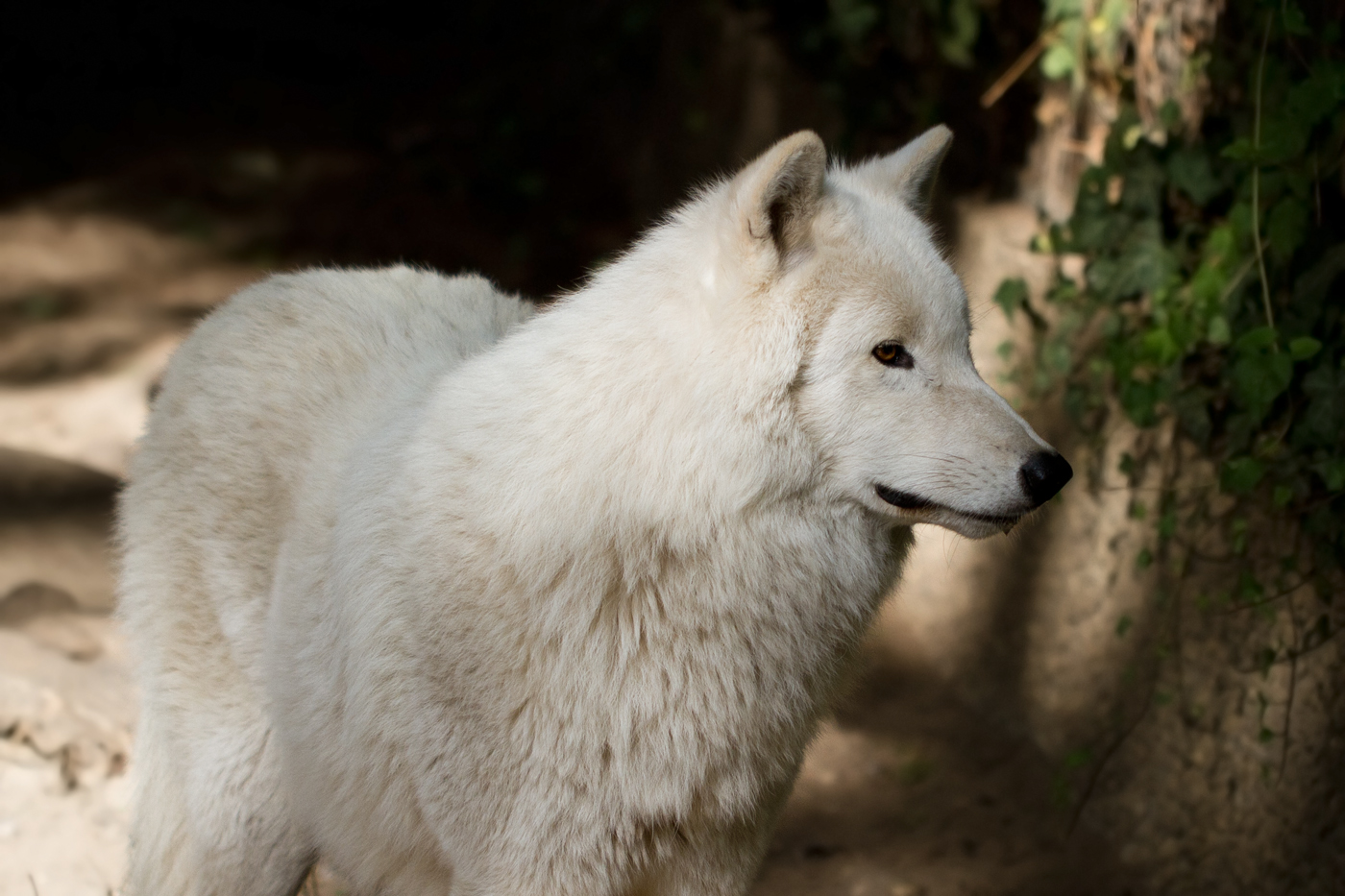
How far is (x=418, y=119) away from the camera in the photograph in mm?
9672

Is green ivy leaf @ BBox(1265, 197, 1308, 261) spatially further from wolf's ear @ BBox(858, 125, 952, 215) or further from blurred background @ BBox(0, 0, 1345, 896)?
wolf's ear @ BBox(858, 125, 952, 215)

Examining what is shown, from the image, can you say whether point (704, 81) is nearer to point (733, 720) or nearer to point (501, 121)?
point (501, 121)

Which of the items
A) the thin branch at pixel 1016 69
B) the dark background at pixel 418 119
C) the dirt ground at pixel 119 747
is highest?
the dark background at pixel 418 119

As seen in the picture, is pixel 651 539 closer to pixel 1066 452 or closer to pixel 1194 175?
pixel 1194 175

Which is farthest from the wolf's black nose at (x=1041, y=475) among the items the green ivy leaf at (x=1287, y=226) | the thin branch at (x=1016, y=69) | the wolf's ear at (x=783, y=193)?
the thin branch at (x=1016, y=69)

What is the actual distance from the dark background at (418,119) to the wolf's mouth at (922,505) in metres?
3.87

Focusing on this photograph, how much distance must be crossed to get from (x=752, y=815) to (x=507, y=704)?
59 centimetres

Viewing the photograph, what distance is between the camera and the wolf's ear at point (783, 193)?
209cm

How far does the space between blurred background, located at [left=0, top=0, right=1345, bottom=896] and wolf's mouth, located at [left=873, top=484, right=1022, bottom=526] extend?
1.24ft

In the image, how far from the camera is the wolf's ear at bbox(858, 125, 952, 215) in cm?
260

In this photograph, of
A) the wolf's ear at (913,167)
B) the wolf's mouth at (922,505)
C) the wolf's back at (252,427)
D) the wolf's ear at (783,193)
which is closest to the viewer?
the wolf's ear at (783,193)

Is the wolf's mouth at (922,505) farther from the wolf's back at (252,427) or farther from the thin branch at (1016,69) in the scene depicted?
the thin branch at (1016,69)

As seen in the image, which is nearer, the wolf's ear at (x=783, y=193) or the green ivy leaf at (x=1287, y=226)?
the wolf's ear at (x=783, y=193)

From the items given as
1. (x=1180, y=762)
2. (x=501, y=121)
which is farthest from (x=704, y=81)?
(x=1180, y=762)
